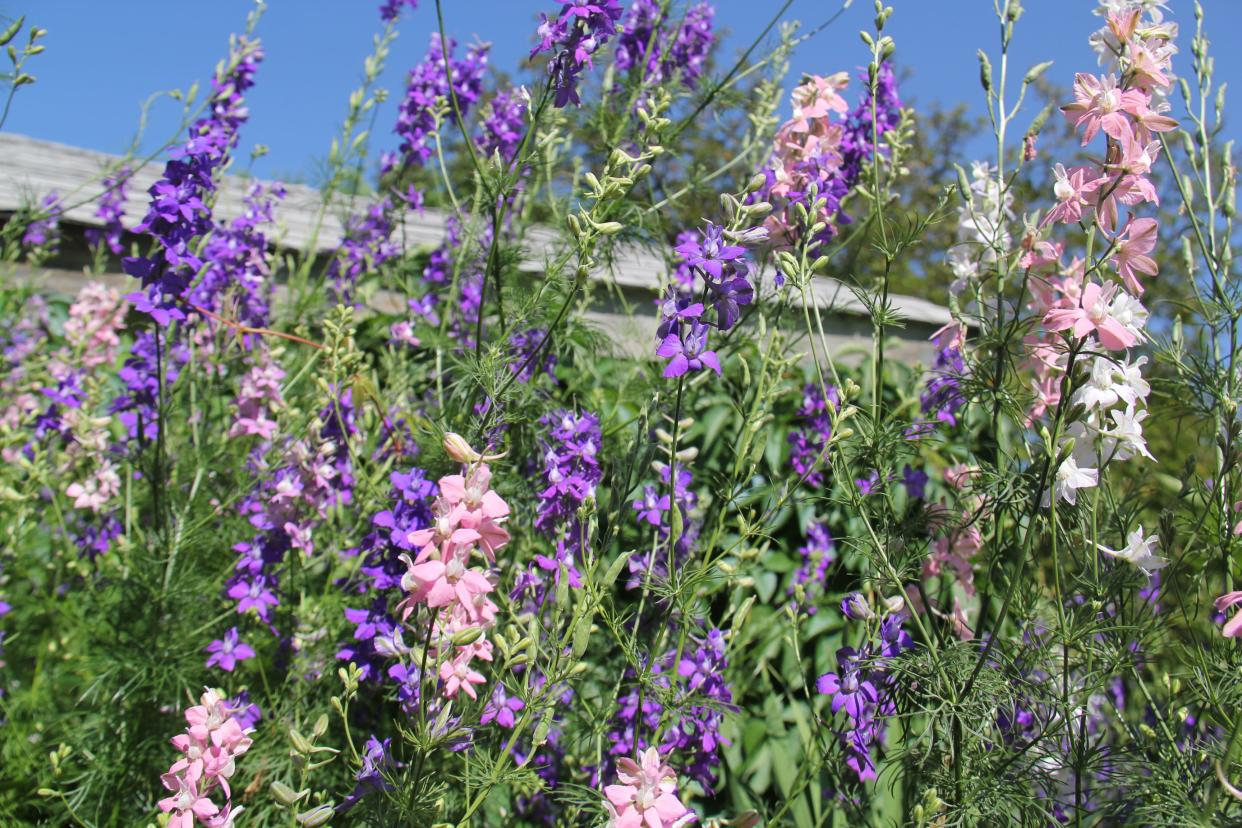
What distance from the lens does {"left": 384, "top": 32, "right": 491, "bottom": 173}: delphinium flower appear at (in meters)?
3.01

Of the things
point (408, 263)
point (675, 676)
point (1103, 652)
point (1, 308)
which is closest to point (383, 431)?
point (408, 263)

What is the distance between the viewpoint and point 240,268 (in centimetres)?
309

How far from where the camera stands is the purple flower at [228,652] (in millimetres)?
1993

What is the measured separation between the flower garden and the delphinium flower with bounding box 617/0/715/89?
0.06ft

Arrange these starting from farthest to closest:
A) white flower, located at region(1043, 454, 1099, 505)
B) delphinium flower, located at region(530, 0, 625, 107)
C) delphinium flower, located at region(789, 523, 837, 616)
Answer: delphinium flower, located at region(789, 523, 837, 616) → delphinium flower, located at region(530, 0, 625, 107) → white flower, located at region(1043, 454, 1099, 505)

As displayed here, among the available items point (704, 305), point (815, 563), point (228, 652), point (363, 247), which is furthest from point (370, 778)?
point (363, 247)

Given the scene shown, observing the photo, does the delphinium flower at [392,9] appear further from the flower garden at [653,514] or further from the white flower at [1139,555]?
the white flower at [1139,555]

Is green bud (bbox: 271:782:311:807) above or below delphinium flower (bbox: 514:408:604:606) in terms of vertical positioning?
below

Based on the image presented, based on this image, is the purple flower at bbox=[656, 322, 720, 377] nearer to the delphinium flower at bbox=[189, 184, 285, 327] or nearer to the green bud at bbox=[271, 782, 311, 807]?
the green bud at bbox=[271, 782, 311, 807]

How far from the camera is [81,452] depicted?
297 centimetres

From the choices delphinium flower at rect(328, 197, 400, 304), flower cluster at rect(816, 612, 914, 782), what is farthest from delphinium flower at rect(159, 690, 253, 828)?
delphinium flower at rect(328, 197, 400, 304)

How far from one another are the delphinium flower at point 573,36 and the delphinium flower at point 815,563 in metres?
1.35

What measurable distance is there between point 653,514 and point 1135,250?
0.97 m

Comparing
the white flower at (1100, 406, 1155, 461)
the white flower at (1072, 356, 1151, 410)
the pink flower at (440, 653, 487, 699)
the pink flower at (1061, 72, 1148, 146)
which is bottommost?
the pink flower at (440, 653, 487, 699)
